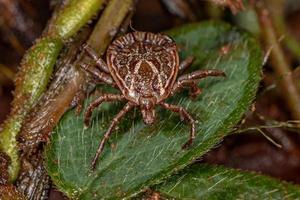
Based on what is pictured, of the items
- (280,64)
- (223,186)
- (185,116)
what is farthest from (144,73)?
(280,64)

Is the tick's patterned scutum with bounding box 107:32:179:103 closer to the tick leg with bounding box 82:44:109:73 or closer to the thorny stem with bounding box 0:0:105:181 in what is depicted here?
the tick leg with bounding box 82:44:109:73

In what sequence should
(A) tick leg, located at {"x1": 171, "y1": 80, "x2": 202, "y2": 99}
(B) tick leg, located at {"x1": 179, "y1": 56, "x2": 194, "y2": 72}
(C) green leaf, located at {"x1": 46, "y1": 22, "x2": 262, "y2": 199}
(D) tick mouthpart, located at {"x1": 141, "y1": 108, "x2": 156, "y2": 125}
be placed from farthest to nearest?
(B) tick leg, located at {"x1": 179, "y1": 56, "x2": 194, "y2": 72} → (A) tick leg, located at {"x1": 171, "y1": 80, "x2": 202, "y2": 99} → (D) tick mouthpart, located at {"x1": 141, "y1": 108, "x2": 156, "y2": 125} → (C) green leaf, located at {"x1": 46, "y1": 22, "x2": 262, "y2": 199}

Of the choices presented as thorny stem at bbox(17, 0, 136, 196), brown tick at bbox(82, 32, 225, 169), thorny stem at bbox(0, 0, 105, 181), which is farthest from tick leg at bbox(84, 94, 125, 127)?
thorny stem at bbox(0, 0, 105, 181)

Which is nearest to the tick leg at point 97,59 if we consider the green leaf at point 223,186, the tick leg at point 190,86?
the tick leg at point 190,86

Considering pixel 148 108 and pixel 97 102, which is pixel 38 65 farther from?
pixel 148 108

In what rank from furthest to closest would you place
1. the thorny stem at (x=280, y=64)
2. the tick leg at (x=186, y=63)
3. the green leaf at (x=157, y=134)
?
1. the thorny stem at (x=280, y=64)
2. the tick leg at (x=186, y=63)
3. the green leaf at (x=157, y=134)

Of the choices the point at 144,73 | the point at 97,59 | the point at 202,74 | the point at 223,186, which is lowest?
the point at 223,186

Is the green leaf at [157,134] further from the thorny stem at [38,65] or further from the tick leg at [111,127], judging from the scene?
the thorny stem at [38,65]
